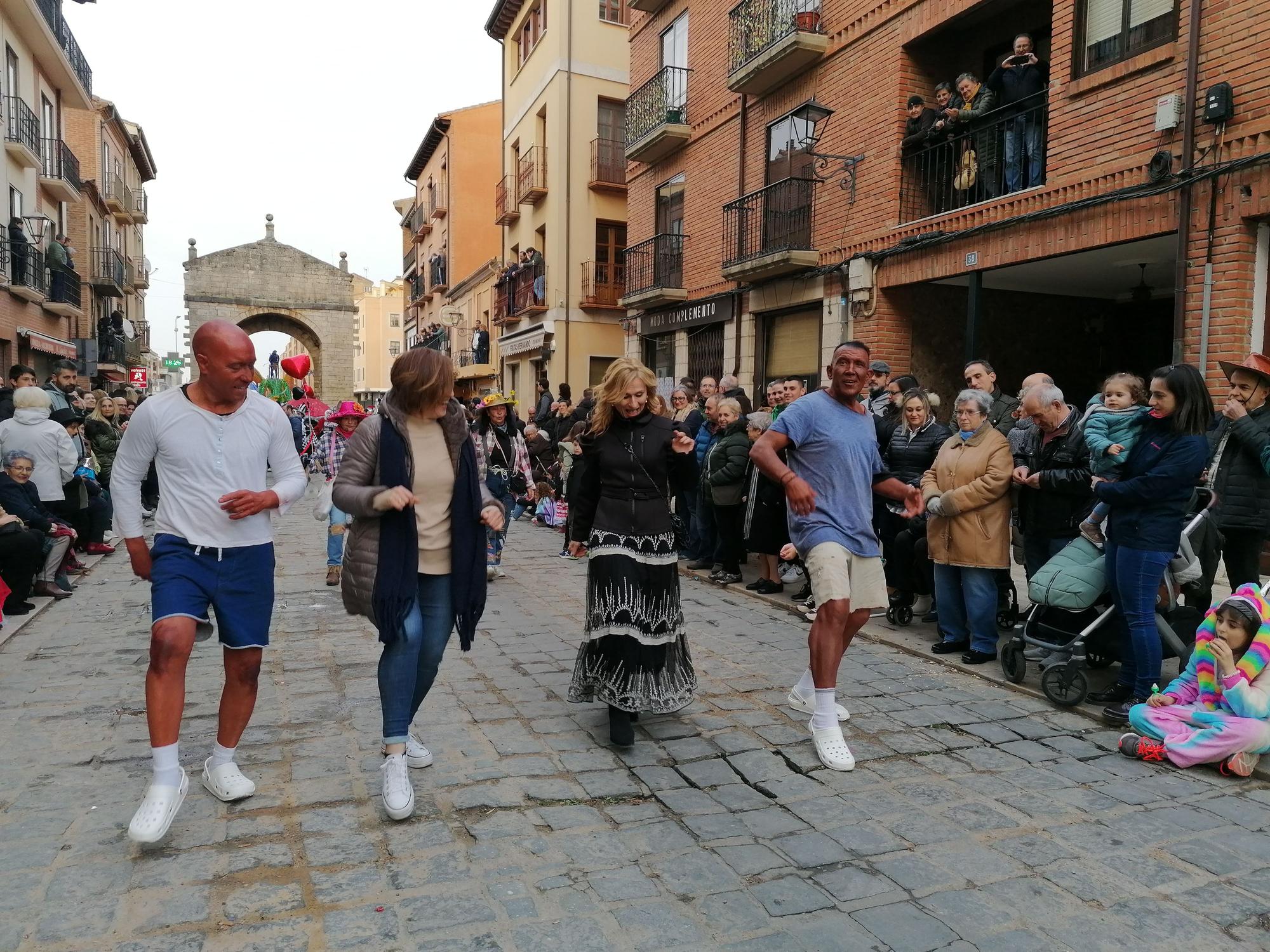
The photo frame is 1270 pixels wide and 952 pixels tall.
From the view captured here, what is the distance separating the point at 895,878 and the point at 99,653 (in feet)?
17.8

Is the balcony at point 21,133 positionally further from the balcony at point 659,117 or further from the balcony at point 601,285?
the balcony at point 659,117

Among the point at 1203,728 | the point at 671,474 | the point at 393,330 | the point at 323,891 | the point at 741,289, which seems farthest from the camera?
the point at 393,330

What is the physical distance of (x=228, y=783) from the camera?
12.3 feet

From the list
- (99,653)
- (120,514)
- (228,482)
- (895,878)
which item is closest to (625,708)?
(895,878)

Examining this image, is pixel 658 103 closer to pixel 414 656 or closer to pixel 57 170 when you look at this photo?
pixel 57 170

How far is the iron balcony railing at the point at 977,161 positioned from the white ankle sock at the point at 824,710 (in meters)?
8.50

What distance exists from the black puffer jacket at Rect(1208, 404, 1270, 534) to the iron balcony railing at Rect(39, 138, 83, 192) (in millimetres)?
25410

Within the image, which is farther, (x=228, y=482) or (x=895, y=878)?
(x=228, y=482)

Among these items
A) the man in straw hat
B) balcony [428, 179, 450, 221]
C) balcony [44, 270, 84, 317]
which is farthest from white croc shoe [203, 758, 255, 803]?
balcony [428, 179, 450, 221]

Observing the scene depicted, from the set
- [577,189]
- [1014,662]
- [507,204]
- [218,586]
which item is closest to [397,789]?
[218,586]

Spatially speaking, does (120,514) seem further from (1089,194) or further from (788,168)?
(788,168)

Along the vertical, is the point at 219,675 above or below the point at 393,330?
below

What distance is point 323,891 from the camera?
3088 mm

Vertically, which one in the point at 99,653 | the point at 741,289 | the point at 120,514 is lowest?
the point at 99,653
